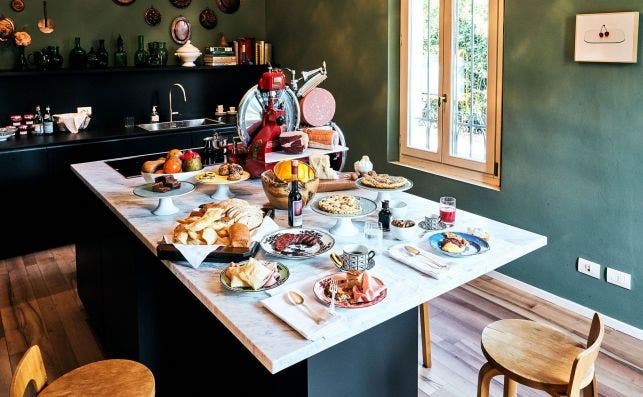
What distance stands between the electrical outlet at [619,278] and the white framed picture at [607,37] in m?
1.23

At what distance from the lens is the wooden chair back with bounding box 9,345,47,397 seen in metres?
1.69

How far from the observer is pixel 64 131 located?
5.29 metres

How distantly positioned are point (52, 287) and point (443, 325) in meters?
2.85

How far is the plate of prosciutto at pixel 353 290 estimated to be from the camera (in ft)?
5.79

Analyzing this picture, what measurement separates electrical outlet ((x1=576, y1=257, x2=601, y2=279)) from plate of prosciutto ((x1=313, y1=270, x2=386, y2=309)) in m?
2.23

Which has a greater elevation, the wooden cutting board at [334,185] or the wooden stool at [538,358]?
the wooden cutting board at [334,185]

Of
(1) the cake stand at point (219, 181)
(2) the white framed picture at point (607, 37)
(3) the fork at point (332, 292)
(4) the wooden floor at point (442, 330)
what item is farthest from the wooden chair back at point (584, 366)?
(2) the white framed picture at point (607, 37)

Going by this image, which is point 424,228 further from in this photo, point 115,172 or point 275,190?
point 115,172

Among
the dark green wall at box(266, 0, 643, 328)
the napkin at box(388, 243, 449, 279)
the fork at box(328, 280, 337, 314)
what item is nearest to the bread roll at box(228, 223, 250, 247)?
the fork at box(328, 280, 337, 314)

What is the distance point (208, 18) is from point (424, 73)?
269 cm

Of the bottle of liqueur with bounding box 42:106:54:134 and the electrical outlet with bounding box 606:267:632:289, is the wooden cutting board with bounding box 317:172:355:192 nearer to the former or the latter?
the electrical outlet with bounding box 606:267:632:289

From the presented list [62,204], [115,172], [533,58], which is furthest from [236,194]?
[62,204]

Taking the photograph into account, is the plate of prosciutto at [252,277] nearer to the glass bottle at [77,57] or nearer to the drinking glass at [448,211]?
the drinking glass at [448,211]

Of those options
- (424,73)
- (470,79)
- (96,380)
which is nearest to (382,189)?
(96,380)
